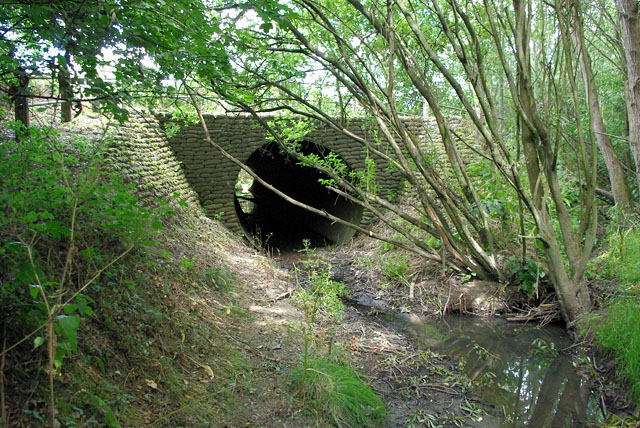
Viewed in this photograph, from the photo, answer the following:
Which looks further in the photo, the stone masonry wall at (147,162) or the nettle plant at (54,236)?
the stone masonry wall at (147,162)

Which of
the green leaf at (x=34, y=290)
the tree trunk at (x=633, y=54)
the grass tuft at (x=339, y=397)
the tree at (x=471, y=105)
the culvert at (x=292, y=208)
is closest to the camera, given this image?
the green leaf at (x=34, y=290)

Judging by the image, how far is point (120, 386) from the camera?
2.58 meters

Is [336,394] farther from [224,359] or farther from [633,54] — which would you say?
[633,54]

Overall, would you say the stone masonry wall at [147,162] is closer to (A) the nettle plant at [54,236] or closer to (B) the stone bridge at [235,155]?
(B) the stone bridge at [235,155]

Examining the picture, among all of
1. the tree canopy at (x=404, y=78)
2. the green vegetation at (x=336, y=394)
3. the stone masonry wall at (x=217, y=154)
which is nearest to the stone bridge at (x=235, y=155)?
the stone masonry wall at (x=217, y=154)

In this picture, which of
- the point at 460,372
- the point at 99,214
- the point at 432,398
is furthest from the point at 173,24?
the point at 460,372

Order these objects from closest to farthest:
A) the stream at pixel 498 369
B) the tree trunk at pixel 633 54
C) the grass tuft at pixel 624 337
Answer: the stream at pixel 498 369 < the grass tuft at pixel 624 337 < the tree trunk at pixel 633 54

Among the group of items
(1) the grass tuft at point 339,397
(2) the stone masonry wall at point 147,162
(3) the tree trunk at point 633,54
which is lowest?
(1) the grass tuft at point 339,397

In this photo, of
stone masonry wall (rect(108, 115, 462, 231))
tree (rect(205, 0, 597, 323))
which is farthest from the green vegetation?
stone masonry wall (rect(108, 115, 462, 231))

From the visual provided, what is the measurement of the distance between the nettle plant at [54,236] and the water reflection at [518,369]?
3.16 m

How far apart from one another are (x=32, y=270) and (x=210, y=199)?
7.53 meters

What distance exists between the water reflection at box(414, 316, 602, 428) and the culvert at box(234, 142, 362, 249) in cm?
541

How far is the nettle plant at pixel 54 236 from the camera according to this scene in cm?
205

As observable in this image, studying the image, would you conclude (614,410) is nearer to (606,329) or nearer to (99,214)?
(606,329)
